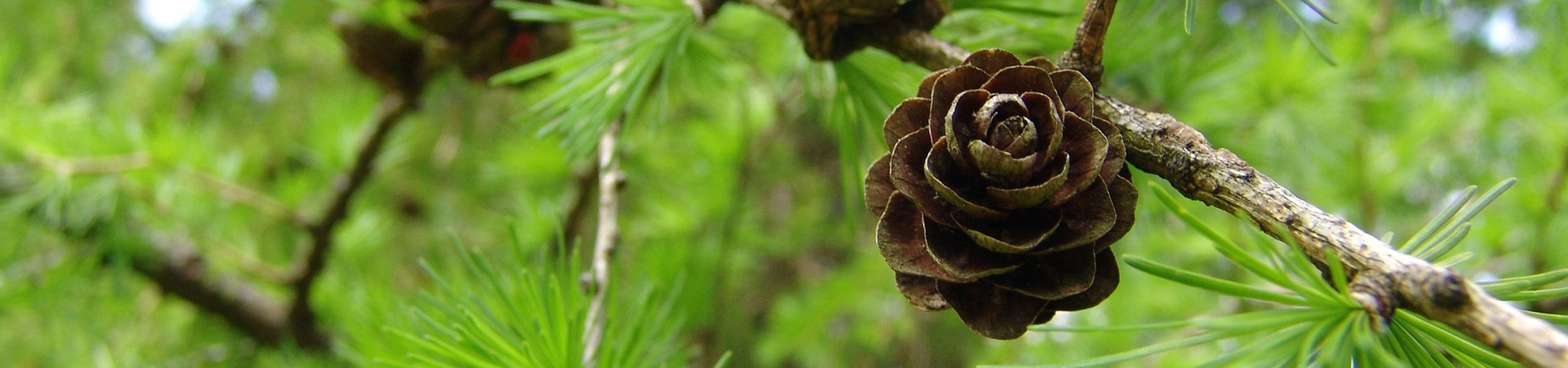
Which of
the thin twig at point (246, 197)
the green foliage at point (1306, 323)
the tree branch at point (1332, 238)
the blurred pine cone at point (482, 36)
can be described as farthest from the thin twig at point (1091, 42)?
the thin twig at point (246, 197)

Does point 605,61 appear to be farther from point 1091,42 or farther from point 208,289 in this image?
point 208,289

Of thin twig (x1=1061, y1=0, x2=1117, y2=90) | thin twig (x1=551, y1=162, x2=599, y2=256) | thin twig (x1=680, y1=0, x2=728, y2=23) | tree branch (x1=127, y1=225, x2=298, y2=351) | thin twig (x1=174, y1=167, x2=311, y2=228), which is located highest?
thin twig (x1=1061, y1=0, x2=1117, y2=90)

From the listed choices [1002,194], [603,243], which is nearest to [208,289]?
[603,243]

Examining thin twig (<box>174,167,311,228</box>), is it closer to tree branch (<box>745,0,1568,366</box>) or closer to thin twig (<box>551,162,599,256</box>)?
thin twig (<box>551,162,599,256</box>)

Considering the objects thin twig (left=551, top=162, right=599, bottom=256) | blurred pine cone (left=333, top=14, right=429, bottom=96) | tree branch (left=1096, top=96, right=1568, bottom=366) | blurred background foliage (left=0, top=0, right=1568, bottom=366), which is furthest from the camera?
thin twig (left=551, top=162, right=599, bottom=256)

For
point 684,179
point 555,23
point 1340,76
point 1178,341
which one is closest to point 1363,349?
point 1178,341

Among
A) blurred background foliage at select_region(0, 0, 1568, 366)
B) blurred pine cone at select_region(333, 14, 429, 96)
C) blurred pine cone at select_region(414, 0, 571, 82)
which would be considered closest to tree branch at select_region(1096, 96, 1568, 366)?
blurred background foliage at select_region(0, 0, 1568, 366)
